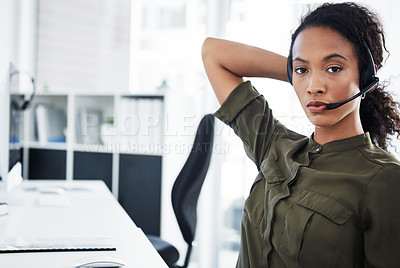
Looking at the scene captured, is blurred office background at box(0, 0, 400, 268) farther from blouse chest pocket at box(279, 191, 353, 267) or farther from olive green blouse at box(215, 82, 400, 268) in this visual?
blouse chest pocket at box(279, 191, 353, 267)

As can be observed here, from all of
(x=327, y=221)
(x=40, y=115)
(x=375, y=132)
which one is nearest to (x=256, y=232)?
(x=327, y=221)

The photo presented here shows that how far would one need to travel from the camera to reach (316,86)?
973 mm

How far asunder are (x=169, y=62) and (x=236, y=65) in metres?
2.06

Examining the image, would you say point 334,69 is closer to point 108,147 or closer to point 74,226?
point 74,226

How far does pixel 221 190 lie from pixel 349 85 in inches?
79.2

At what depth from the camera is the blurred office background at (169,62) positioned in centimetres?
260

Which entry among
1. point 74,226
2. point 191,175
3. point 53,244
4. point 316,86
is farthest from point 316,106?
point 191,175

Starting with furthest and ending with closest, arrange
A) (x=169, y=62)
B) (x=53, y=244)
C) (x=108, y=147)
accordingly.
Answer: (x=169, y=62) < (x=108, y=147) < (x=53, y=244)

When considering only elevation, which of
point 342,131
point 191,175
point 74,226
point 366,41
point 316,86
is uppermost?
point 366,41

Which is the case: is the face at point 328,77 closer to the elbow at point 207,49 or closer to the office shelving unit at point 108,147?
the elbow at point 207,49

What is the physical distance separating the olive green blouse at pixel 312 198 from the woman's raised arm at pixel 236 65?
7cm

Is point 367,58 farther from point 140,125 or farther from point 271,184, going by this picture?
point 140,125

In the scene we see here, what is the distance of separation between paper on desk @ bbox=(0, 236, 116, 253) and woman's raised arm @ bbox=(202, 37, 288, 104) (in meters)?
0.55

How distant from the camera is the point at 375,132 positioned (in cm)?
113
